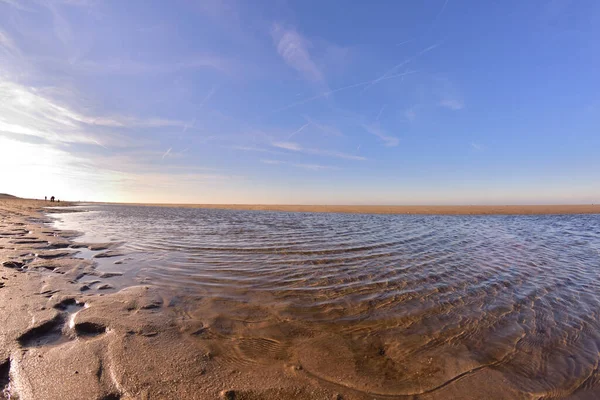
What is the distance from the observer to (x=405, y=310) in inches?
210

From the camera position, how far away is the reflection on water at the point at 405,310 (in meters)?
3.43

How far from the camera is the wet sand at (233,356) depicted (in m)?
2.90

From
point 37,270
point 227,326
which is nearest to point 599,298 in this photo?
point 227,326

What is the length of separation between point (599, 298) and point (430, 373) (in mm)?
6337

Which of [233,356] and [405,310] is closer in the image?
[233,356]

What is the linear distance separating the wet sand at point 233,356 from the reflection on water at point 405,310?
3 cm

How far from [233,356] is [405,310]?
3615 millimetres

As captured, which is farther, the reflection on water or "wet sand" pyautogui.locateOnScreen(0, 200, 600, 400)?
the reflection on water

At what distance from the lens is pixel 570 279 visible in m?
7.61

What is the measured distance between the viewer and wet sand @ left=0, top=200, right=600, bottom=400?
114 inches

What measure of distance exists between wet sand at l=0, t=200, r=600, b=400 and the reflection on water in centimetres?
3

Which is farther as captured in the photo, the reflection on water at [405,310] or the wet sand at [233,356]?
the reflection on water at [405,310]

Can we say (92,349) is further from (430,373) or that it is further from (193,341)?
(430,373)

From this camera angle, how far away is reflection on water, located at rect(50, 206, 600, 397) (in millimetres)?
3434
